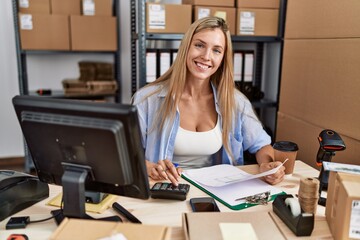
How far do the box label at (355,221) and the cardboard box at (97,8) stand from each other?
8.28ft

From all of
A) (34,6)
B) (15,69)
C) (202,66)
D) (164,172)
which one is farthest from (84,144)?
(15,69)

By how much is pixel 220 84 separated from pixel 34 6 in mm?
1788

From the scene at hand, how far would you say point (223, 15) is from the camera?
7.62 ft

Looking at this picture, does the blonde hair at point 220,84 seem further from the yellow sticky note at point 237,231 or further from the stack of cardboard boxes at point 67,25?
the stack of cardboard boxes at point 67,25

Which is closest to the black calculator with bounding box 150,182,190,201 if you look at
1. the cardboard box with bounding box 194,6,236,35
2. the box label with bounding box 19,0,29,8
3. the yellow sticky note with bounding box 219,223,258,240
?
the yellow sticky note with bounding box 219,223,258,240

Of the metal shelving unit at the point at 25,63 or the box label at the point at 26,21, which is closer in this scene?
the box label at the point at 26,21

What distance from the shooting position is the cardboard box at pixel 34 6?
2695mm

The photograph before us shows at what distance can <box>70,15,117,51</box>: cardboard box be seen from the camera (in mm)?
2766

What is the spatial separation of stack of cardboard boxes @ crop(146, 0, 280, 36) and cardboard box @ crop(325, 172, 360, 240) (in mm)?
1595

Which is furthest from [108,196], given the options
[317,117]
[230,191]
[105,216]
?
[317,117]

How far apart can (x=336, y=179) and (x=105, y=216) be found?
2.22 ft

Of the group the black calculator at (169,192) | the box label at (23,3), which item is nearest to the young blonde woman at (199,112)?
the black calculator at (169,192)

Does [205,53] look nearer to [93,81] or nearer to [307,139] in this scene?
[307,139]

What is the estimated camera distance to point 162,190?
1.17 m
